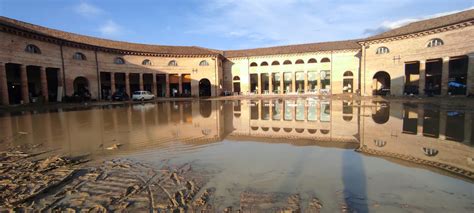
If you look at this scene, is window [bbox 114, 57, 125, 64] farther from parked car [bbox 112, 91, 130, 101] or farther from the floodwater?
the floodwater

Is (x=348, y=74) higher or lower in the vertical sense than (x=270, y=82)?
higher

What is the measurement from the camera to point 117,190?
450 centimetres

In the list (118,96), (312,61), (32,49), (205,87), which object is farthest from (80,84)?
(312,61)

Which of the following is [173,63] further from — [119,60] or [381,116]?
[381,116]

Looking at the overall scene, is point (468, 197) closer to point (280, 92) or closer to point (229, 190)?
point (229, 190)

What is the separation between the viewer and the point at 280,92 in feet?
158

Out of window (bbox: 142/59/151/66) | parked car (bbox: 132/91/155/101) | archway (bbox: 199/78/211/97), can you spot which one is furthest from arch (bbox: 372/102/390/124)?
window (bbox: 142/59/151/66)

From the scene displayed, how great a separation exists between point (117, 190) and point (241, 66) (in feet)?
152

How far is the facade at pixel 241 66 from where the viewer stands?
2716 cm

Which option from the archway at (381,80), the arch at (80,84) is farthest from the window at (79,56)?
the archway at (381,80)

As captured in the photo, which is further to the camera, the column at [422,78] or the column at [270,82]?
the column at [270,82]

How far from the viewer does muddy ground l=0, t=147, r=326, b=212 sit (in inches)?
151

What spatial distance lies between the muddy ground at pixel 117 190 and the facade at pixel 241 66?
2583cm

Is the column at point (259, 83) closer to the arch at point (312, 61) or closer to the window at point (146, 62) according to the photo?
the arch at point (312, 61)
